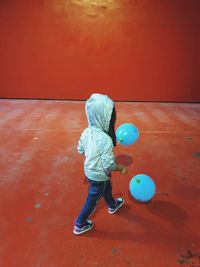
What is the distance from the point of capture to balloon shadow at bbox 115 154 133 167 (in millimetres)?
2715

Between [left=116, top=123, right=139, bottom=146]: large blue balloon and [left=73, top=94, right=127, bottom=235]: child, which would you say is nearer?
[left=73, top=94, right=127, bottom=235]: child

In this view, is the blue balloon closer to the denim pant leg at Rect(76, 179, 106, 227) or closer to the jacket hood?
the denim pant leg at Rect(76, 179, 106, 227)

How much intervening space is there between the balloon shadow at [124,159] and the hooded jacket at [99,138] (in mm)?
1226

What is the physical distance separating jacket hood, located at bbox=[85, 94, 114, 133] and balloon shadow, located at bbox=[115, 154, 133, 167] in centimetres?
132

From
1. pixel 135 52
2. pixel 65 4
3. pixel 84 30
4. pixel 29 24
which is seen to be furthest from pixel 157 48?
pixel 29 24

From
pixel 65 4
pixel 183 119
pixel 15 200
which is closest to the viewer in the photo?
pixel 15 200

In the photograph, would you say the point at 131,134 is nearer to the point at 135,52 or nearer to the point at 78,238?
the point at 78,238

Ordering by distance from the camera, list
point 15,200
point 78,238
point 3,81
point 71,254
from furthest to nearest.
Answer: point 3,81 → point 15,200 → point 78,238 → point 71,254

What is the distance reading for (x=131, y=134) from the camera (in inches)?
83.4

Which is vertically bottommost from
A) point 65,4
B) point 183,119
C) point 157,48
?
point 183,119

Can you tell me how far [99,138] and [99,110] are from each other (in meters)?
0.17

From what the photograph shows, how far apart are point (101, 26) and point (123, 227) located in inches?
200

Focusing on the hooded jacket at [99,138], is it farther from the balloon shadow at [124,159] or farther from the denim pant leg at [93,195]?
the balloon shadow at [124,159]

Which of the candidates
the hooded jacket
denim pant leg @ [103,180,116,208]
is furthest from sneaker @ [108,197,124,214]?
the hooded jacket
